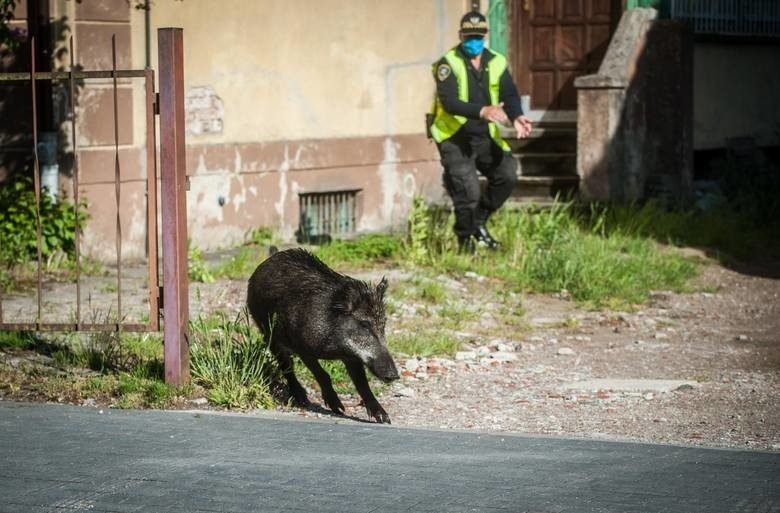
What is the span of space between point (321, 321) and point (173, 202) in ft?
3.43

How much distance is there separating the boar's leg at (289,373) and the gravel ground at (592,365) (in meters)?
0.20

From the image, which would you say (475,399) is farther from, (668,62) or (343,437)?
(668,62)

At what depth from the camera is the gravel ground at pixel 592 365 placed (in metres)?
7.70

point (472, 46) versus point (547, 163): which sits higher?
point (472, 46)

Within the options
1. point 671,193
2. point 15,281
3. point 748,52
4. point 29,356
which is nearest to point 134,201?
point 15,281

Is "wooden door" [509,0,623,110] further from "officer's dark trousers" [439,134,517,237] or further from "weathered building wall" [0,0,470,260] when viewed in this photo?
"officer's dark trousers" [439,134,517,237]

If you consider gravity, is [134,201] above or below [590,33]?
below

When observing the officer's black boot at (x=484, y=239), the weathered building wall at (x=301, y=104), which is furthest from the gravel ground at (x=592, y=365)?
the weathered building wall at (x=301, y=104)

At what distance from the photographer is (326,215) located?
15.4m

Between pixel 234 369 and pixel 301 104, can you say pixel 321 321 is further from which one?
pixel 301 104

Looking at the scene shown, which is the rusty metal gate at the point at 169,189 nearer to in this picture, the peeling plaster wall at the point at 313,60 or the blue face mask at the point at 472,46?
the peeling plaster wall at the point at 313,60

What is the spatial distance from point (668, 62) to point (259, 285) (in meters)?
9.61

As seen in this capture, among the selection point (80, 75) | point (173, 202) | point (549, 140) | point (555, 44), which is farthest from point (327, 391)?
point (555, 44)

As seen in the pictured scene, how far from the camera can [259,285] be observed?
26.3 feet
